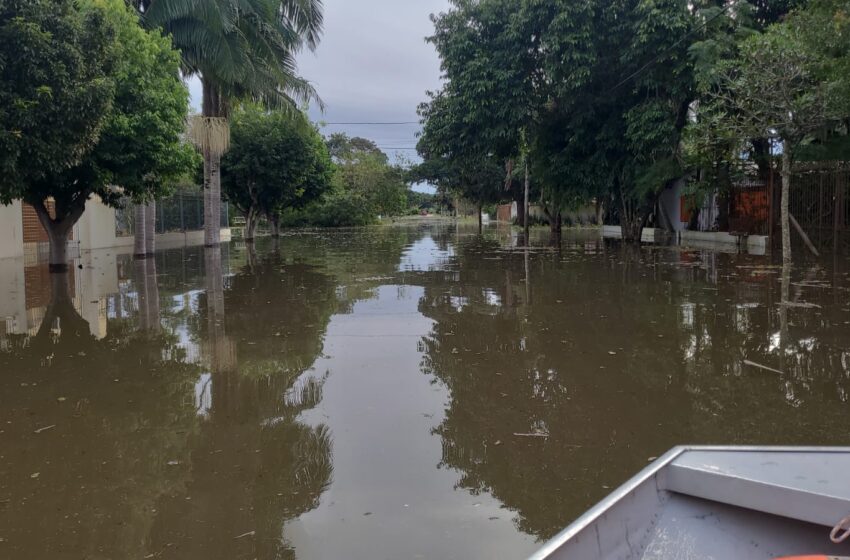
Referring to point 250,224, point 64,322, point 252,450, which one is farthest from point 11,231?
point 252,450

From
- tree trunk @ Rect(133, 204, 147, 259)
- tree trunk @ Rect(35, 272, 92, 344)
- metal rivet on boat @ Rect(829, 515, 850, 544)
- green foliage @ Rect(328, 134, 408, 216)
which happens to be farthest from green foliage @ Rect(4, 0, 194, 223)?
green foliage @ Rect(328, 134, 408, 216)

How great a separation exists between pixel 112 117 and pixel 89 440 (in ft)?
31.9

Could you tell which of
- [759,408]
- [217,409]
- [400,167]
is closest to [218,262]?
[217,409]

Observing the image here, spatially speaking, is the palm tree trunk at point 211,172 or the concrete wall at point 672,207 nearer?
the palm tree trunk at point 211,172

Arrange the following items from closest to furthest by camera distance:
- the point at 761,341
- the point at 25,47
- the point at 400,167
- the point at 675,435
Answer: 1. the point at 675,435
2. the point at 761,341
3. the point at 25,47
4. the point at 400,167

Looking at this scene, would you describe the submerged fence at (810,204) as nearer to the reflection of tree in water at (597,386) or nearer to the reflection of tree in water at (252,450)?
the reflection of tree in water at (597,386)

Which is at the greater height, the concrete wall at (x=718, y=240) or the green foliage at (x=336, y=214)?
the green foliage at (x=336, y=214)

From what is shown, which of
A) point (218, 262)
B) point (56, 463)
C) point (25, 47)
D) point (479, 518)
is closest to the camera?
point (479, 518)

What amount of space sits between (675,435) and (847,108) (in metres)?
11.5

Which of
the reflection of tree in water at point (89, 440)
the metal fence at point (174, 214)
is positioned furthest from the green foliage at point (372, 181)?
the reflection of tree in water at point (89, 440)

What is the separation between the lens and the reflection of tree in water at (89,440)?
3434 mm

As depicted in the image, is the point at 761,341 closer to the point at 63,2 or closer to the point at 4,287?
the point at 63,2

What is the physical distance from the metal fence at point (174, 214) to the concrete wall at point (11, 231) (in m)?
5.34

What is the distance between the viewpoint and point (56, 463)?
4.27 meters
